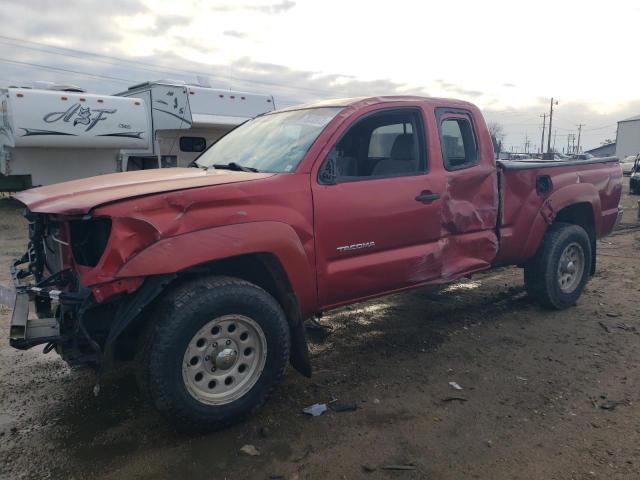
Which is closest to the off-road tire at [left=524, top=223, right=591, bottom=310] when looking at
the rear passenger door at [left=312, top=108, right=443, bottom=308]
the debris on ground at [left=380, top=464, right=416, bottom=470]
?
the rear passenger door at [left=312, top=108, right=443, bottom=308]

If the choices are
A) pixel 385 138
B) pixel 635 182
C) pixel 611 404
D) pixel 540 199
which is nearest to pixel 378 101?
pixel 385 138

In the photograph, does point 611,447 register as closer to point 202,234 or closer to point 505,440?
point 505,440

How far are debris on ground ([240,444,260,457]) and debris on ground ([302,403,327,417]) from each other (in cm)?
49

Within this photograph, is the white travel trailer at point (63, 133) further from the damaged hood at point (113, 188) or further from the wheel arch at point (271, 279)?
the wheel arch at point (271, 279)

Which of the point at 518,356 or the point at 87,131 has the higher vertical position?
the point at 87,131

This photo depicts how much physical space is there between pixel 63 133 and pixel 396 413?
9.76 meters

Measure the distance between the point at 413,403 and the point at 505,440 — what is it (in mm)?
658

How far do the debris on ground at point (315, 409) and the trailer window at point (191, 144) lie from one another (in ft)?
32.0

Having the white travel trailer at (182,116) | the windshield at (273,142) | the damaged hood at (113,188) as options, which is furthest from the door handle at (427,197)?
the white travel trailer at (182,116)

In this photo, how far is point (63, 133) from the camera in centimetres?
1061

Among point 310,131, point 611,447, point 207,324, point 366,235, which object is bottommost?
point 611,447

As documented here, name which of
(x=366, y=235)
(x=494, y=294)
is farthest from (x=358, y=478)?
(x=494, y=294)

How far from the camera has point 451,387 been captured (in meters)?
3.77

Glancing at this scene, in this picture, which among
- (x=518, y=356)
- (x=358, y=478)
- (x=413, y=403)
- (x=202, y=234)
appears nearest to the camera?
(x=358, y=478)
